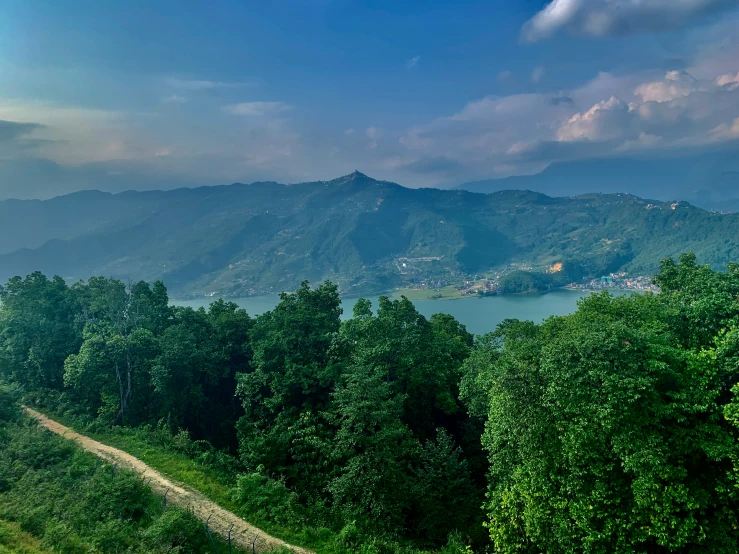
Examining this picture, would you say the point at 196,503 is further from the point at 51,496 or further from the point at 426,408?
the point at 426,408

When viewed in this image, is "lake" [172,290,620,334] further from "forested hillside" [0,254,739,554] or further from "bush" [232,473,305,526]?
"bush" [232,473,305,526]

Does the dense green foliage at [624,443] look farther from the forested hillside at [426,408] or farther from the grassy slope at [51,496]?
the grassy slope at [51,496]

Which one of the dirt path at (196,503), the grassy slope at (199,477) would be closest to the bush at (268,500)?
the grassy slope at (199,477)

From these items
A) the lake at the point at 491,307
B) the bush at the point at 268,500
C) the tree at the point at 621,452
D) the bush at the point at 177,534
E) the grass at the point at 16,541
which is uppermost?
the tree at the point at 621,452

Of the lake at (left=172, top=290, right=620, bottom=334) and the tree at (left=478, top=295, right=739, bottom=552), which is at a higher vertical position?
the tree at (left=478, top=295, right=739, bottom=552)

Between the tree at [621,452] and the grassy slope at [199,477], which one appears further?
the grassy slope at [199,477]

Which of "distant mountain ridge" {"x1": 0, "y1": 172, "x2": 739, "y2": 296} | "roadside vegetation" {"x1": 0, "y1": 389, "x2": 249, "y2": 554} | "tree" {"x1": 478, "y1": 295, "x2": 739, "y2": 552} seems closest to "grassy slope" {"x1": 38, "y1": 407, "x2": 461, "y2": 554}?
"roadside vegetation" {"x1": 0, "y1": 389, "x2": 249, "y2": 554}
